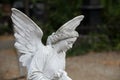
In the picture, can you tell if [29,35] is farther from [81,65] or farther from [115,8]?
[115,8]

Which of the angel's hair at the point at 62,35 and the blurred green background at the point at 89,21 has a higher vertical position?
the angel's hair at the point at 62,35

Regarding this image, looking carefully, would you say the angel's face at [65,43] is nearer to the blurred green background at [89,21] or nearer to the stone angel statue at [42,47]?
the stone angel statue at [42,47]

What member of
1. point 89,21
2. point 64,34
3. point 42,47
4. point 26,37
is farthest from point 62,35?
point 89,21

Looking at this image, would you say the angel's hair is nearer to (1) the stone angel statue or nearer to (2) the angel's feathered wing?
(1) the stone angel statue

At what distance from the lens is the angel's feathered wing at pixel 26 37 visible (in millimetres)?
5043

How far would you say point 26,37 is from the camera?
5152 millimetres

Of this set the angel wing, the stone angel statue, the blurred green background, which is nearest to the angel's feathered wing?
the stone angel statue

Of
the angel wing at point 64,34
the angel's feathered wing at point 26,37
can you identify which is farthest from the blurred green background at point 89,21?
the angel wing at point 64,34

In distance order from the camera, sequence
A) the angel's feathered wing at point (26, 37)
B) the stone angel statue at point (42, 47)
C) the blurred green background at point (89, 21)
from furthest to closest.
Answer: the blurred green background at point (89, 21) → the angel's feathered wing at point (26, 37) → the stone angel statue at point (42, 47)

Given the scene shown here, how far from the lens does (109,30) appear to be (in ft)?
47.4

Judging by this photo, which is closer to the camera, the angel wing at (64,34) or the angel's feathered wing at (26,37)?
the angel wing at (64,34)

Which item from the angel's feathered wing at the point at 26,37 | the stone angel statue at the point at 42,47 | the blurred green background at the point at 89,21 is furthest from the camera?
the blurred green background at the point at 89,21

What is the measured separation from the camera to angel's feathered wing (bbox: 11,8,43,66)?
5.04 metres

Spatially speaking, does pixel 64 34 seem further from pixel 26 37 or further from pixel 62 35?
pixel 26 37
